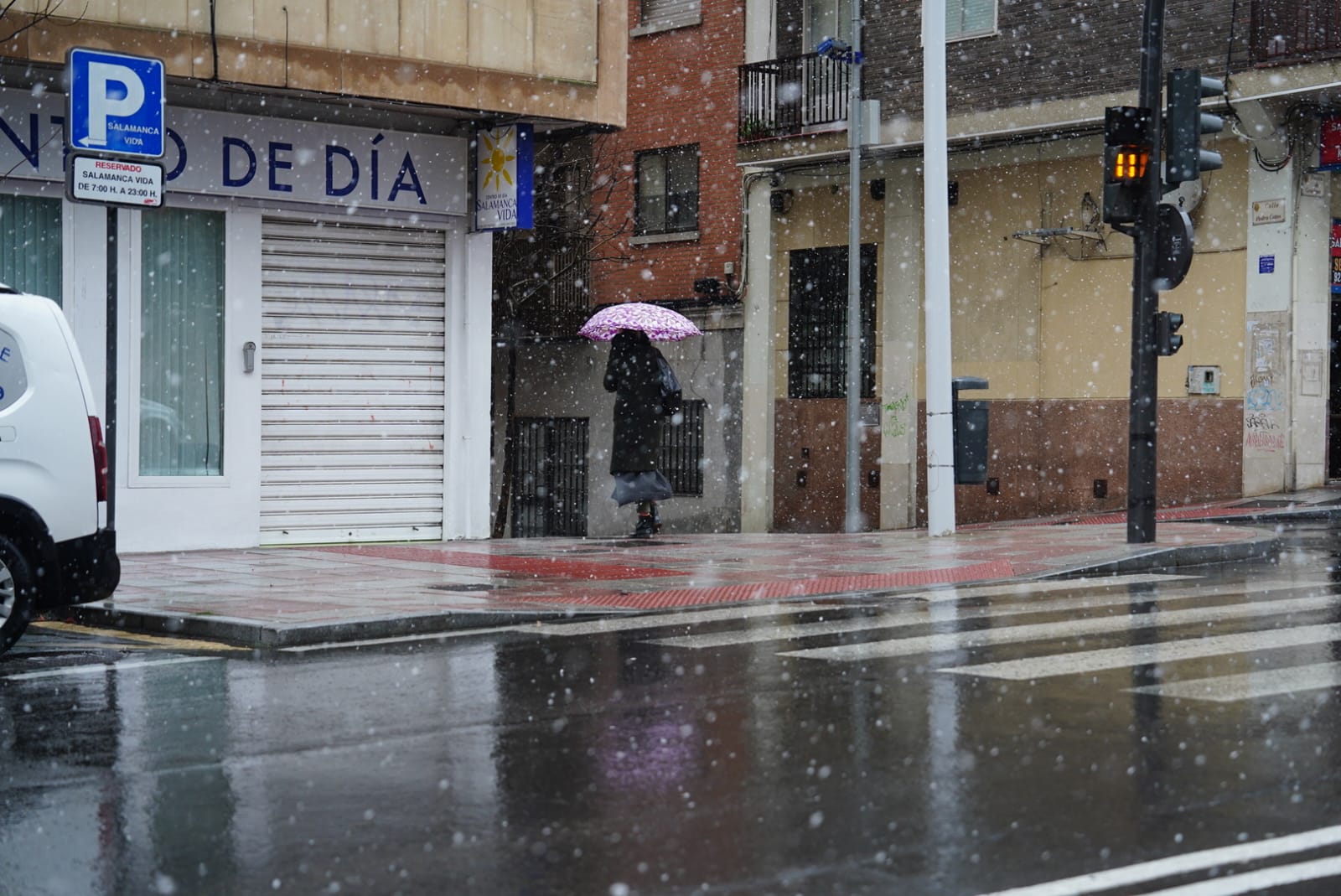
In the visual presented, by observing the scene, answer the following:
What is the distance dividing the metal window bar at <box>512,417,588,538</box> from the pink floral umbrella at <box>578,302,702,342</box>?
9851 millimetres

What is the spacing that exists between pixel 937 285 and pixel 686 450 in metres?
10.5

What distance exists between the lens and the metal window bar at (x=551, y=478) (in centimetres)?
2847

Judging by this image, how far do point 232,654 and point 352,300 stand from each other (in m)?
8.03

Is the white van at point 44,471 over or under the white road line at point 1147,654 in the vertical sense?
over

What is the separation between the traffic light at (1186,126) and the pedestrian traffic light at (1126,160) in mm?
199

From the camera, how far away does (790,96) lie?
1016 inches

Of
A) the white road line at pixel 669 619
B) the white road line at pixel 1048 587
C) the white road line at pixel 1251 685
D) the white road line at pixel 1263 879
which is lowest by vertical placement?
the white road line at pixel 1263 879

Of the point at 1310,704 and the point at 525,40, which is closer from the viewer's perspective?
the point at 1310,704

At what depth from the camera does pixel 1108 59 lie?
72.1 ft

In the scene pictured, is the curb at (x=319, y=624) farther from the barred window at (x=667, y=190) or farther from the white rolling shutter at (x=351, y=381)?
the barred window at (x=667, y=190)

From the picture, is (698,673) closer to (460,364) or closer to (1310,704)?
(1310,704)

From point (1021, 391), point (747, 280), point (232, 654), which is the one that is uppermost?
point (747, 280)

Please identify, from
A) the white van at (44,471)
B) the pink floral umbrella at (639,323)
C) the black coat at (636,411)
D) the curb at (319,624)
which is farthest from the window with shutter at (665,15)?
the white van at (44,471)

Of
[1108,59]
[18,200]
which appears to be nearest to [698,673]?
[18,200]
